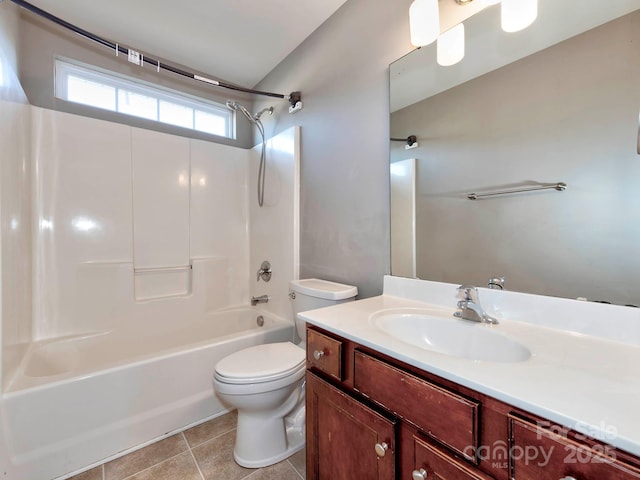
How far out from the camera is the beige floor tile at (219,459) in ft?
4.28

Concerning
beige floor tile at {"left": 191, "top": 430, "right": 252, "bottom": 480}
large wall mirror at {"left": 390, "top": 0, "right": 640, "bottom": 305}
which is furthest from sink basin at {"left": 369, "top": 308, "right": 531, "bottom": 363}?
beige floor tile at {"left": 191, "top": 430, "right": 252, "bottom": 480}

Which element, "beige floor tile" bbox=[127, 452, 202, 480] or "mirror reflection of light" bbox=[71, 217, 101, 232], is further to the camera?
"mirror reflection of light" bbox=[71, 217, 101, 232]

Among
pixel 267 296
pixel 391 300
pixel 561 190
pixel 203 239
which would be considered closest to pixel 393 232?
pixel 391 300

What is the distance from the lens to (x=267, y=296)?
7.58 feet

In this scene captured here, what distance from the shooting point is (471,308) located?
0.97 m

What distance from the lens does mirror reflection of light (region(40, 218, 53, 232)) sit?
1.78 meters

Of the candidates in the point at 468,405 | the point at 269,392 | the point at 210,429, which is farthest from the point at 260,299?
the point at 468,405

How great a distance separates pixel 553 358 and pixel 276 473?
130cm

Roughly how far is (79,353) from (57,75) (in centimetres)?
189

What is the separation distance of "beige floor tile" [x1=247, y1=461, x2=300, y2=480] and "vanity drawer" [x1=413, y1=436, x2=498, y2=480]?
90cm

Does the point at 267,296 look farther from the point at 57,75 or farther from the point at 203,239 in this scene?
the point at 57,75

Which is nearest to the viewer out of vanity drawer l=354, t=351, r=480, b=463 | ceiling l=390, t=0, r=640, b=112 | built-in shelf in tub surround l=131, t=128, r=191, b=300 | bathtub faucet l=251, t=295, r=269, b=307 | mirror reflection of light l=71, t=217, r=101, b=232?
vanity drawer l=354, t=351, r=480, b=463

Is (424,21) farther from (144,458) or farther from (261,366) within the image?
(144,458)

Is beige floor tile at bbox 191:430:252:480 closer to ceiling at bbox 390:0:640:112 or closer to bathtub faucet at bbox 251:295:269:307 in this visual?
bathtub faucet at bbox 251:295:269:307
